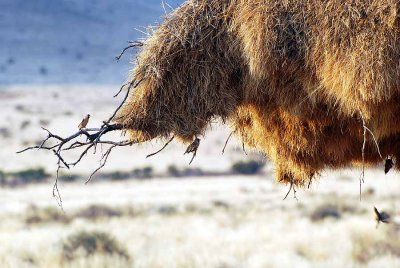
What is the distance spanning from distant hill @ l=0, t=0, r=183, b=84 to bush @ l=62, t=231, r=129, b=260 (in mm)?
61260

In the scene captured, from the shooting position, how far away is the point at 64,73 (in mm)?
84312

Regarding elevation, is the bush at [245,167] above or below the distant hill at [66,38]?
below

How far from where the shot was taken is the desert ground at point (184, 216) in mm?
17766

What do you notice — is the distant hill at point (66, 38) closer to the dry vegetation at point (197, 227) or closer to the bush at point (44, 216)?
the dry vegetation at point (197, 227)

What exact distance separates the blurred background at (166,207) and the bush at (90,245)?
4 centimetres

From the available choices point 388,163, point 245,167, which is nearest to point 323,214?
point 245,167

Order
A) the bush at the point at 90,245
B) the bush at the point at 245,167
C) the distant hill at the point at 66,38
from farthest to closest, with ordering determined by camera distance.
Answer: the distant hill at the point at 66,38 < the bush at the point at 245,167 < the bush at the point at 90,245

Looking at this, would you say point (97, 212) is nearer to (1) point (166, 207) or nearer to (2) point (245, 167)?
(1) point (166, 207)

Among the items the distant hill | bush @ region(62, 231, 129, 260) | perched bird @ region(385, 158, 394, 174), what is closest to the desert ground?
bush @ region(62, 231, 129, 260)

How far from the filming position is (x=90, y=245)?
19.1m

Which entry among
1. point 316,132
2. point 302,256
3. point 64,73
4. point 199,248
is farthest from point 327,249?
point 64,73

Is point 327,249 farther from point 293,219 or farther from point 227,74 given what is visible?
point 227,74

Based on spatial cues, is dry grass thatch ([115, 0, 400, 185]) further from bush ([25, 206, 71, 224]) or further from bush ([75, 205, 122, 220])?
bush ([75, 205, 122, 220])

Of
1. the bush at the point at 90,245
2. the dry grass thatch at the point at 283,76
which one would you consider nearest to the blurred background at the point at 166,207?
the bush at the point at 90,245
